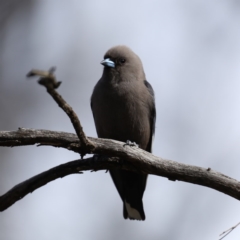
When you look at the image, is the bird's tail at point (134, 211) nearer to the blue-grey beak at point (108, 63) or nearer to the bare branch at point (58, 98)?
the blue-grey beak at point (108, 63)

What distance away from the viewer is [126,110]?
6539mm

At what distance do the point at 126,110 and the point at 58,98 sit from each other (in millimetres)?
2700

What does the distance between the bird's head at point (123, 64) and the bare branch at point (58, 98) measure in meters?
2.23

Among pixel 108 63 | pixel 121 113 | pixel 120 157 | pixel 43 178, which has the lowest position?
pixel 43 178

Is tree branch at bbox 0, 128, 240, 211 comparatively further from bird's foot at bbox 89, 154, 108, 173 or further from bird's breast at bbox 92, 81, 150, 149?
bird's breast at bbox 92, 81, 150, 149

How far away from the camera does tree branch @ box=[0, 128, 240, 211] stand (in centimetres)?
476

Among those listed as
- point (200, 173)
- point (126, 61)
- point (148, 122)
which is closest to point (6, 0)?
point (126, 61)

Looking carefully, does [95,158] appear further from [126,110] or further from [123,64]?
[123,64]

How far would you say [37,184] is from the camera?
5.04m

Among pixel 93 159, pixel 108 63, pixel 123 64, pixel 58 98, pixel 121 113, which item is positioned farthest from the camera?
pixel 123 64

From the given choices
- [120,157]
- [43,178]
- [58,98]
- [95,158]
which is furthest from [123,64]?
[58,98]

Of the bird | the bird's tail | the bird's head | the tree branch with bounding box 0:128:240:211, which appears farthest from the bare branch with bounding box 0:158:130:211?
the bird's tail

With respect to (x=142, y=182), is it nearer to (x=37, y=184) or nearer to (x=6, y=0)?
(x=37, y=184)

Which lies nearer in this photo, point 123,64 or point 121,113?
point 121,113
